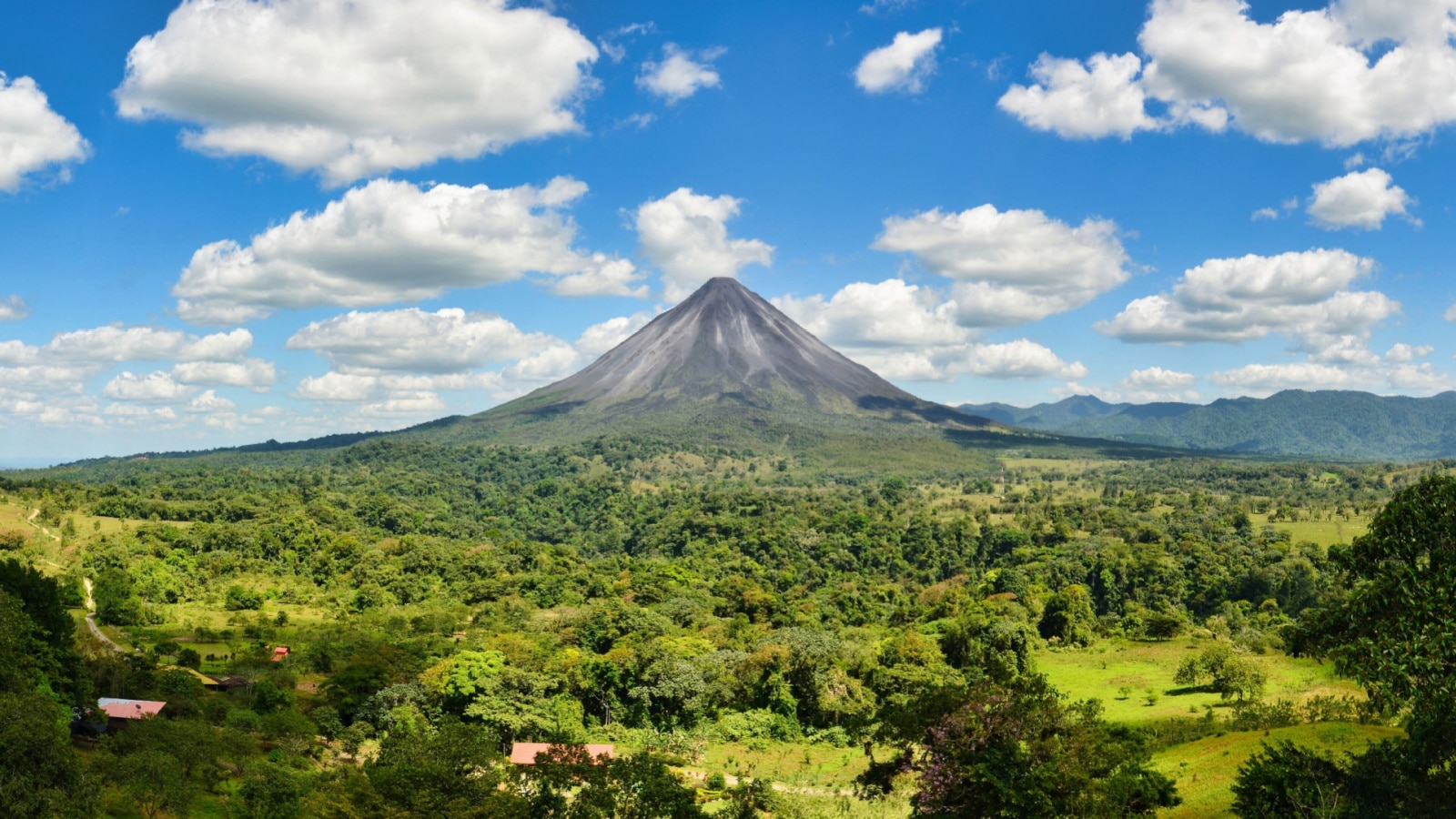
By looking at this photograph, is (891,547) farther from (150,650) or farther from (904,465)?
(904,465)

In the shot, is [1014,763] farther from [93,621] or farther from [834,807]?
[93,621]

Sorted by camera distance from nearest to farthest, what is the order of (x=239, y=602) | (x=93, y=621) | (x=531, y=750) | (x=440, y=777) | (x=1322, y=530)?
(x=440, y=777), (x=531, y=750), (x=93, y=621), (x=239, y=602), (x=1322, y=530)

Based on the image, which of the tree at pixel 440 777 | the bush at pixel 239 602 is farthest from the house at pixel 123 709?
the bush at pixel 239 602

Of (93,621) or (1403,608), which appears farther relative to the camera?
(93,621)

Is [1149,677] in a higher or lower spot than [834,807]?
lower

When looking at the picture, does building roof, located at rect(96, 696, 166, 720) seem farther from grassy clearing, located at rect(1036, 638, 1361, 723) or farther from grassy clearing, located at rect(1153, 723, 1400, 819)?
grassy clearing, located at rect(1036, 638, 1361, 723)

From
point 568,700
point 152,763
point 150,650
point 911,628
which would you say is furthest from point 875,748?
point 150,650

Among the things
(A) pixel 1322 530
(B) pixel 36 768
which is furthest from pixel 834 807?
(A) pixel 1322 530

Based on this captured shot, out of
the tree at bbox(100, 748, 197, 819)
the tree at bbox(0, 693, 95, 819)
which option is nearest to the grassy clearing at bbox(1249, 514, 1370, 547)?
the tree at bbox(100, 748, 197, 819)
